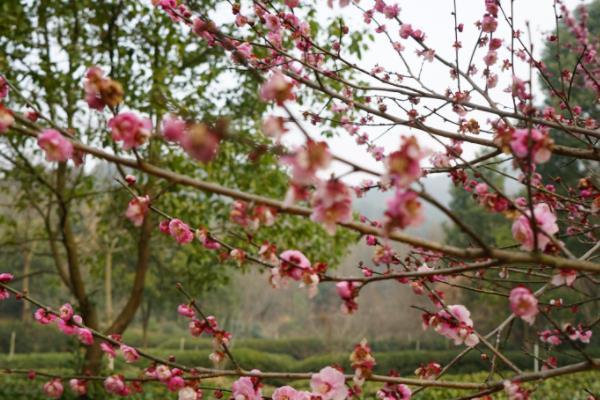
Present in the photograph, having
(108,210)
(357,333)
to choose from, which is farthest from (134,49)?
(357,333)

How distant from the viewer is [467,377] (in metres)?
10.9

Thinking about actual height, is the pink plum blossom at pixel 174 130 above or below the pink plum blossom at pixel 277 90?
below

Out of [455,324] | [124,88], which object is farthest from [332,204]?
[124,88]

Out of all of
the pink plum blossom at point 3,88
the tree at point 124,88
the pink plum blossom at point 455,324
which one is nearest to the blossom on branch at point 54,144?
the pink plum blossom at point 3,88

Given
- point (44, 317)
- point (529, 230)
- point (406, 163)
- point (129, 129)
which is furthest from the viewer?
point (44, 317)

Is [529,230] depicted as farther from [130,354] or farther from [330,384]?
[130,354]

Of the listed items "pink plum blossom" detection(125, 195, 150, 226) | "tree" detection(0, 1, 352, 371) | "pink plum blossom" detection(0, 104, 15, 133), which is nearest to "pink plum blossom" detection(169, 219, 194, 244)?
"pink plum blossom" detection(125, 195, 150, 226)

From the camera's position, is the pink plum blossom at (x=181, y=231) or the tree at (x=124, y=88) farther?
the tree at (x=124, y=88)

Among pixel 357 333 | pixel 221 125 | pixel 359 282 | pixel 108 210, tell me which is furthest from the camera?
pixel 357 333

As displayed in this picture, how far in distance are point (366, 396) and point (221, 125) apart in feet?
23.5

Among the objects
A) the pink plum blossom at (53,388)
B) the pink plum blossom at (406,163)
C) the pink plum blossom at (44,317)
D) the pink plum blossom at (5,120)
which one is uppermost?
the pink plum blossom at (5,120)

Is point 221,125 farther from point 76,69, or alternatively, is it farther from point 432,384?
point 76,69

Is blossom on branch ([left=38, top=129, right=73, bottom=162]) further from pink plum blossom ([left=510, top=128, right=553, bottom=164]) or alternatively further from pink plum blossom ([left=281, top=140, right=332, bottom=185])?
pink plum blossom ([left=510, top=128, right=553, bottom=164])

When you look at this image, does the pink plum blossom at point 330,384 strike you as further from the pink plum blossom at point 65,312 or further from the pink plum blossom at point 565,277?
the pink plum blossom at point 65,312
